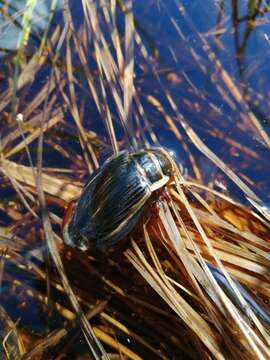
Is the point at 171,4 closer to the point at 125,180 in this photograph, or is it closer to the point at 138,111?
the point at 138,111

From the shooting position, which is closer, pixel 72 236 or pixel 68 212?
pixel 72 236

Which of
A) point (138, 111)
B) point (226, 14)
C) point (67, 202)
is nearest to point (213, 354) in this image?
point (67, 202)

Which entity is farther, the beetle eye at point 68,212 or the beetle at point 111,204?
the beetle eye at point 68,212

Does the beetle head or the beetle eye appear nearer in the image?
the beetle head

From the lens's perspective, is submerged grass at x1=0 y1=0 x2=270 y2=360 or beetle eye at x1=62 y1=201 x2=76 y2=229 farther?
beetle eye at x1=62 y1=201 x2=76 y2=229
